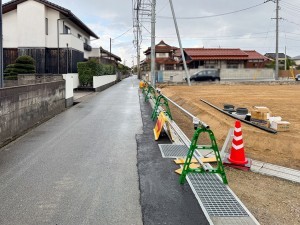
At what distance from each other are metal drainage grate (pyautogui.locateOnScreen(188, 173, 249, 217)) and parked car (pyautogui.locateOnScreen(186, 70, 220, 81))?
33708 mm

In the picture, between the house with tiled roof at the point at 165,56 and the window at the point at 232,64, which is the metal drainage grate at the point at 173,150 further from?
the house with tiled roof at the point at 165,56

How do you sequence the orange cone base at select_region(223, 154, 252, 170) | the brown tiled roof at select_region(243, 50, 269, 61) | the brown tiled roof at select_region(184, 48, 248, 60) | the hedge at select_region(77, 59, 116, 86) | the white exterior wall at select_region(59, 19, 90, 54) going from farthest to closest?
the brown tiled roof at select_region(243, 50, 269, 61) < the brown tiled roof at select_region(184, 48, 248, 60) < the white exterior wall at select_region(59, 19, 90, 54) < the hedge at select_region(77, 59, 116, 86) < the orange cone base at select_region(223, 154, 252, 170)

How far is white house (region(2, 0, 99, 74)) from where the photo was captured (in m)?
25.4

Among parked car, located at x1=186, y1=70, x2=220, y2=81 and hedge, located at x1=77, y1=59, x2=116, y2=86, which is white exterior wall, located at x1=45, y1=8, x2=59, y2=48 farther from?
parked car, located at x1=186, y1=70, x2=220, y2=81

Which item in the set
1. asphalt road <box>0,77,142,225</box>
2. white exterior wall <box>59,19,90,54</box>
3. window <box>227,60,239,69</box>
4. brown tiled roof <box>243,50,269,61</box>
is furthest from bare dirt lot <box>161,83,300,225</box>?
brown tiled roof <box>243,50,269,61</box>

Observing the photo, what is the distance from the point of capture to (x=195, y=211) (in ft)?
12.5

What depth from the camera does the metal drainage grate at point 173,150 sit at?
6.44 metres

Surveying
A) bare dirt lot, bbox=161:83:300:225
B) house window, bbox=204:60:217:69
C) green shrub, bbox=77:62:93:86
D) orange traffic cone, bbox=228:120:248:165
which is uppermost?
house window, bbox=204:60:217:69

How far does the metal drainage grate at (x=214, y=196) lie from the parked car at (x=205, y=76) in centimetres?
3371

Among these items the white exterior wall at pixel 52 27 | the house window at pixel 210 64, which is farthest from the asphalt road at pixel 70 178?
the house window at pixel 210 64

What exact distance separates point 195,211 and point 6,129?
5626 mm

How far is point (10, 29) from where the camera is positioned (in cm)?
2633

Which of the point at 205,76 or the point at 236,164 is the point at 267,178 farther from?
the point at 205,76

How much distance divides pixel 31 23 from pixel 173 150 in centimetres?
2274
